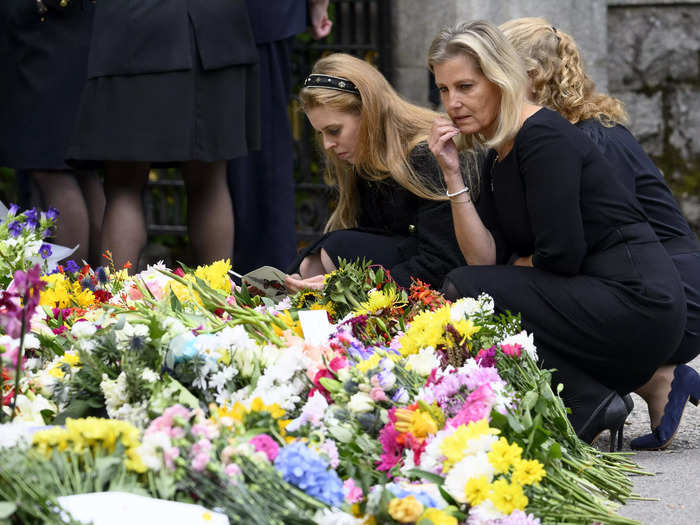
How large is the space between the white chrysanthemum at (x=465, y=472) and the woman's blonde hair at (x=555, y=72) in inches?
58.2

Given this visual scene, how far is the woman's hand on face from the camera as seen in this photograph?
2.91m

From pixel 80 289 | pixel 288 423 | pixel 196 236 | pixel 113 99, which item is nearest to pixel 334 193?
pixel 196 236

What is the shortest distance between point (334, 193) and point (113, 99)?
172 cm

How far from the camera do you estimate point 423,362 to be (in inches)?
88.4

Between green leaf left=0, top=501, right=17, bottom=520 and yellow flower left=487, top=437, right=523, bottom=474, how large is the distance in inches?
31.0

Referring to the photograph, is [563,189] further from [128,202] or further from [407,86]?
[407,86]

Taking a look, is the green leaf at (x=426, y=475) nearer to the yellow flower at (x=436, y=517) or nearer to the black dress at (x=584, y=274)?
the yellow flower at (x=436, y=517)

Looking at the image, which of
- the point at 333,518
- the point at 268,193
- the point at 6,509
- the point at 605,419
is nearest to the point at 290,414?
the point at 333,518

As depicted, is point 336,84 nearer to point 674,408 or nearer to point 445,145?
point 445,145

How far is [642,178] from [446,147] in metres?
0.57

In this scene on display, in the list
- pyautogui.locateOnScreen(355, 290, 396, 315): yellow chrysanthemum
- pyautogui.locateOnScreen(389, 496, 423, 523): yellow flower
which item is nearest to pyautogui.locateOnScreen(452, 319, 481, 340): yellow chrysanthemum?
pyautogui.locateOnScreen(355, 290, 396, 315): yellow chrysanthemum

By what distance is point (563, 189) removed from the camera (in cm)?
262

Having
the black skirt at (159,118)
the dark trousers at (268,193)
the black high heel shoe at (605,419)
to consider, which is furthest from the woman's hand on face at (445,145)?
the dark trousers at (268,193)

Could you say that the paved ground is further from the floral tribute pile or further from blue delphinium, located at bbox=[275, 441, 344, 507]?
blue delphinium, located at bbox=[275, 441, 344, 507]
